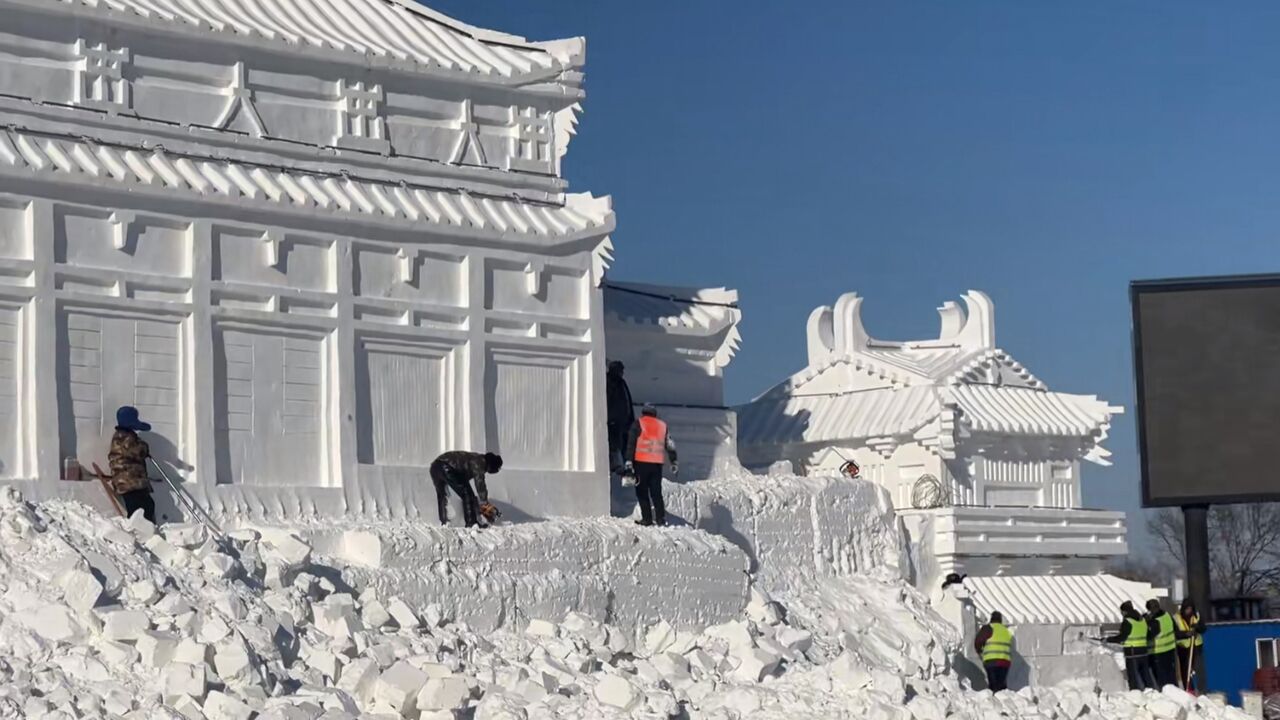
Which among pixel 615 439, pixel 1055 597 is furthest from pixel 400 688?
pixel 1055 597

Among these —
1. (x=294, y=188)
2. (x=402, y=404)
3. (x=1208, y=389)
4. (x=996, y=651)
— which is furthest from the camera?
(x=1208, y=389)

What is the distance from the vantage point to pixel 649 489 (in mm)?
30797

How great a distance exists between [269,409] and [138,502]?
291cm

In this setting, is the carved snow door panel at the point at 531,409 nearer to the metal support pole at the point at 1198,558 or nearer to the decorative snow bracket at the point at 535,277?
the decorative snow bracket at the point at 535,277

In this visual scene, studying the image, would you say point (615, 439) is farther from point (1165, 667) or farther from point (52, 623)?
point (52, 623)

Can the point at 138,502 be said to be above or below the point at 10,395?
below

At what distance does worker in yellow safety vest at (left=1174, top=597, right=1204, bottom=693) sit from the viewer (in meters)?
34.4

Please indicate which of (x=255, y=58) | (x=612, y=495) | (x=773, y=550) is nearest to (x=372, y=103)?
(x=255, y=58)

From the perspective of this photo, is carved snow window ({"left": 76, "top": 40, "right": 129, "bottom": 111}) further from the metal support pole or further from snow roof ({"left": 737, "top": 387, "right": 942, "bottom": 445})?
the metal support pole

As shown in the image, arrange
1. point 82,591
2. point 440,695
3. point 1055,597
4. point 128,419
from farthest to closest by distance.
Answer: point 1055,597 → point 128,419 → point 440,695 → point 82,591

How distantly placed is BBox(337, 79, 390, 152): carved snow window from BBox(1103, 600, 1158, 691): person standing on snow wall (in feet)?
40.2

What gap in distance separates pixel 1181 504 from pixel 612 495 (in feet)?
30.4

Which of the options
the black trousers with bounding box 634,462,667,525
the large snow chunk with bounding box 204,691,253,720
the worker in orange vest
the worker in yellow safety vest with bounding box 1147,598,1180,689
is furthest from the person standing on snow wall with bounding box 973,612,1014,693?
the large snow chunk with bounding box 204,691,253,720

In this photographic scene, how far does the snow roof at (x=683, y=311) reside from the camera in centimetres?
3606
